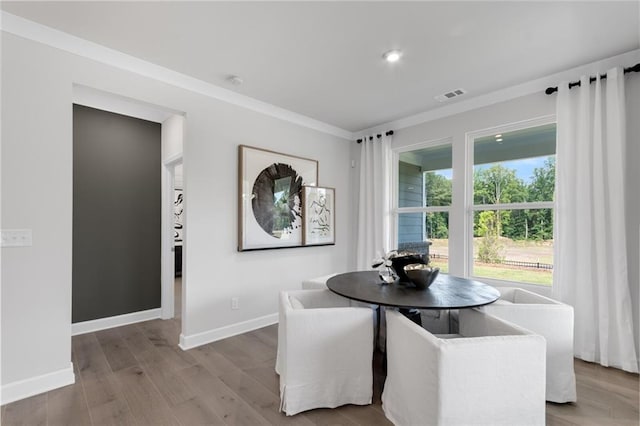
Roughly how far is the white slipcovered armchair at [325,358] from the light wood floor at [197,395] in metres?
0.08

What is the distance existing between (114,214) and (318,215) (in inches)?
94.4

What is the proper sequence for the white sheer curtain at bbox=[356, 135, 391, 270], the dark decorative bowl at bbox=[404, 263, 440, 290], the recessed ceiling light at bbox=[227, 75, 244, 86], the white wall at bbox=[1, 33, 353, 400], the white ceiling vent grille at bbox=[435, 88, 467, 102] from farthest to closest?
1. the white sheer curtain at bbox=[356, 135, 391, 270]
2. the white ceiling vent grille at bbox=[435, 88, 467, 102]
3. the recessed ceiling light at bbox=[227, 75, 244, 86]
4. the dark decorative bowl at bbox=[404, 263, 440, 290]
5. the white wall at bbox=[1, 33, 353, 400]

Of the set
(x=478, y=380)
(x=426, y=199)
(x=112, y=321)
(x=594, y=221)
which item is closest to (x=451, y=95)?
(x=426, y=199)

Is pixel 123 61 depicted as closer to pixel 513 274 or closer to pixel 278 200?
pixel 278 200

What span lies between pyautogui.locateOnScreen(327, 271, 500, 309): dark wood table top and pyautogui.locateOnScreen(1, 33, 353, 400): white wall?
→ 4.28ft

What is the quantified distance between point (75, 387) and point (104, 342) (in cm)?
87

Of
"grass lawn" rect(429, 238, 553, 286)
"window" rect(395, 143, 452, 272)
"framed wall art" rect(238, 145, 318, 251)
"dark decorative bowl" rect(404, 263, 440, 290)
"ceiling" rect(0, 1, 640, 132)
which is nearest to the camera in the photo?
"ceiling" rect(0, 1, 640, 132)

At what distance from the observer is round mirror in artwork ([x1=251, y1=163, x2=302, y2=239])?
339cm

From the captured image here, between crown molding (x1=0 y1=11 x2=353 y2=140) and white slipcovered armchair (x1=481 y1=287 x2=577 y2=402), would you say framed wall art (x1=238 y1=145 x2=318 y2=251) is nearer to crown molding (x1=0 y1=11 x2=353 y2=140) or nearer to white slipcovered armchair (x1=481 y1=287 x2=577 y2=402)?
crown molding (x1=0 y1=11 x2=353 y2=140)

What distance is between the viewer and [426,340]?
1.51 m

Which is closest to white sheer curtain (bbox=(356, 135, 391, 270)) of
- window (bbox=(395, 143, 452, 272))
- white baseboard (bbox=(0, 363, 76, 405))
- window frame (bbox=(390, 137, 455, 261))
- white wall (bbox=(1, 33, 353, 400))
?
window frame (bbox=(390, 137, 455, 261))

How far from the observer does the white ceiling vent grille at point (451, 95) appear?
3.14 metres

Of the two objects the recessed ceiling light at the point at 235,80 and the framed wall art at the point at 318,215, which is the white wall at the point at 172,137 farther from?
the framed wall art at the point at 318,215

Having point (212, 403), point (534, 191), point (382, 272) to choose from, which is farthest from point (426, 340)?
point (534, 191)
